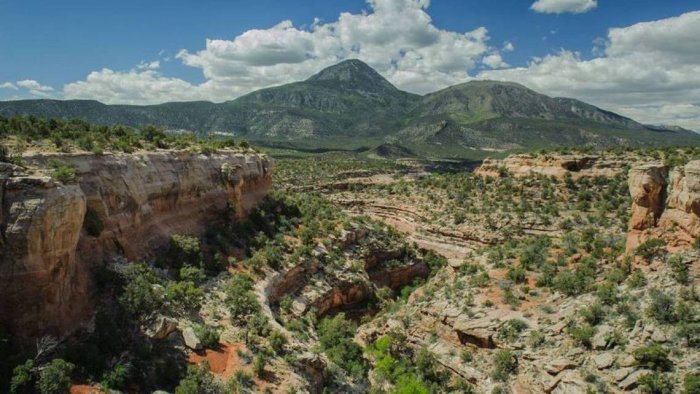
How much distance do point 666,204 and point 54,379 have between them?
28.7 metres

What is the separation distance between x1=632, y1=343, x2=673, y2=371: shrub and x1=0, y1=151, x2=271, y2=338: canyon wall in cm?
2334

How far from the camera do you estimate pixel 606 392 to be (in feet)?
64.9

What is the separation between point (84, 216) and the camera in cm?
2191

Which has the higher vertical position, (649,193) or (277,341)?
(649,193)

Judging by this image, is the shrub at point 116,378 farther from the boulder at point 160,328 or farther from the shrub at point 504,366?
the shrub at point 504,366

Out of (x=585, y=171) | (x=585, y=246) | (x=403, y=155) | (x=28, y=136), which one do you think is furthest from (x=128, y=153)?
(x=403, y=155)

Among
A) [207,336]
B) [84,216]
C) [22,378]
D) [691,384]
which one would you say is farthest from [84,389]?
[691,384]

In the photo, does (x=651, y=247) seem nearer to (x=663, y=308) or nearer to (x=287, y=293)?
(x=663, y=308)

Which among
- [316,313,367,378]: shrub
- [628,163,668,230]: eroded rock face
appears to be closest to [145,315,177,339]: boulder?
[316,313,367,378]: shrub

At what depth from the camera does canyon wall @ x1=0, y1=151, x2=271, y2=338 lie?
1748cm

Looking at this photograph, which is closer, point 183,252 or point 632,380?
point 632,380

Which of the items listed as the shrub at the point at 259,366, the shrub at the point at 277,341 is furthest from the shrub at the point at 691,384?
the shrub at the point at 277,341

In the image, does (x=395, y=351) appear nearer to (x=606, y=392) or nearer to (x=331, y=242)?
(x=606, y=392)

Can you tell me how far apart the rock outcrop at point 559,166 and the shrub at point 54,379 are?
49112 millimetres
